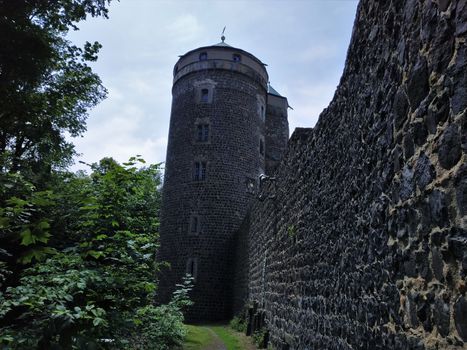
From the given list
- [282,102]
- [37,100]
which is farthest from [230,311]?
[282,102]

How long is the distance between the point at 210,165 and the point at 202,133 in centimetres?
199

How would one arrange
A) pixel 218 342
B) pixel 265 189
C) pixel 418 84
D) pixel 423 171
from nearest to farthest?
pixel 423 171
pixel 418 84
pixel 218 342
pixel 265 189

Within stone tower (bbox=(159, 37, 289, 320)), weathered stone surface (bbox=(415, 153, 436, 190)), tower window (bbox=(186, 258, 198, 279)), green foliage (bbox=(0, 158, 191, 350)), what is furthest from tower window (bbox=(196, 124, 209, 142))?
weathered stone surface (bbox=(415, 153, 436, 190))

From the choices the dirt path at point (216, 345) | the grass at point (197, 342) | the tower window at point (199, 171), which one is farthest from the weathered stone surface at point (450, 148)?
the tower window at point (199, 171)

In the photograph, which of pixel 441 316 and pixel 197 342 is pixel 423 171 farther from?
pixel 197 342

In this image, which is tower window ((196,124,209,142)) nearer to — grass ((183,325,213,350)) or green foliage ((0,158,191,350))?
grass ((183,325,213,350))

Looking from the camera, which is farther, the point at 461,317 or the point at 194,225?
the point at 194,225

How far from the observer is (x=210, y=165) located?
2183cm

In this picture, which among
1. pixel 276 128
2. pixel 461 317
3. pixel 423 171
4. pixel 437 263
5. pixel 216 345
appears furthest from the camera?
pixel 276 128

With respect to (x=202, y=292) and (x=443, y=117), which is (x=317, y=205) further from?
(x=202, y=292)

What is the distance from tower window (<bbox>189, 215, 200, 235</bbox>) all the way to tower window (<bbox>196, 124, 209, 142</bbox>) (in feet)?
14.0

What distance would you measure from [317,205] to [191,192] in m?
15.8

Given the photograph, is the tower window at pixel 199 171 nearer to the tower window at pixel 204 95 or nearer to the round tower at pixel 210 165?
the round tower at pixel 210 165

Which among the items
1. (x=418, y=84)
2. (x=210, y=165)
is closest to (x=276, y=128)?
(x=210, y=165)
